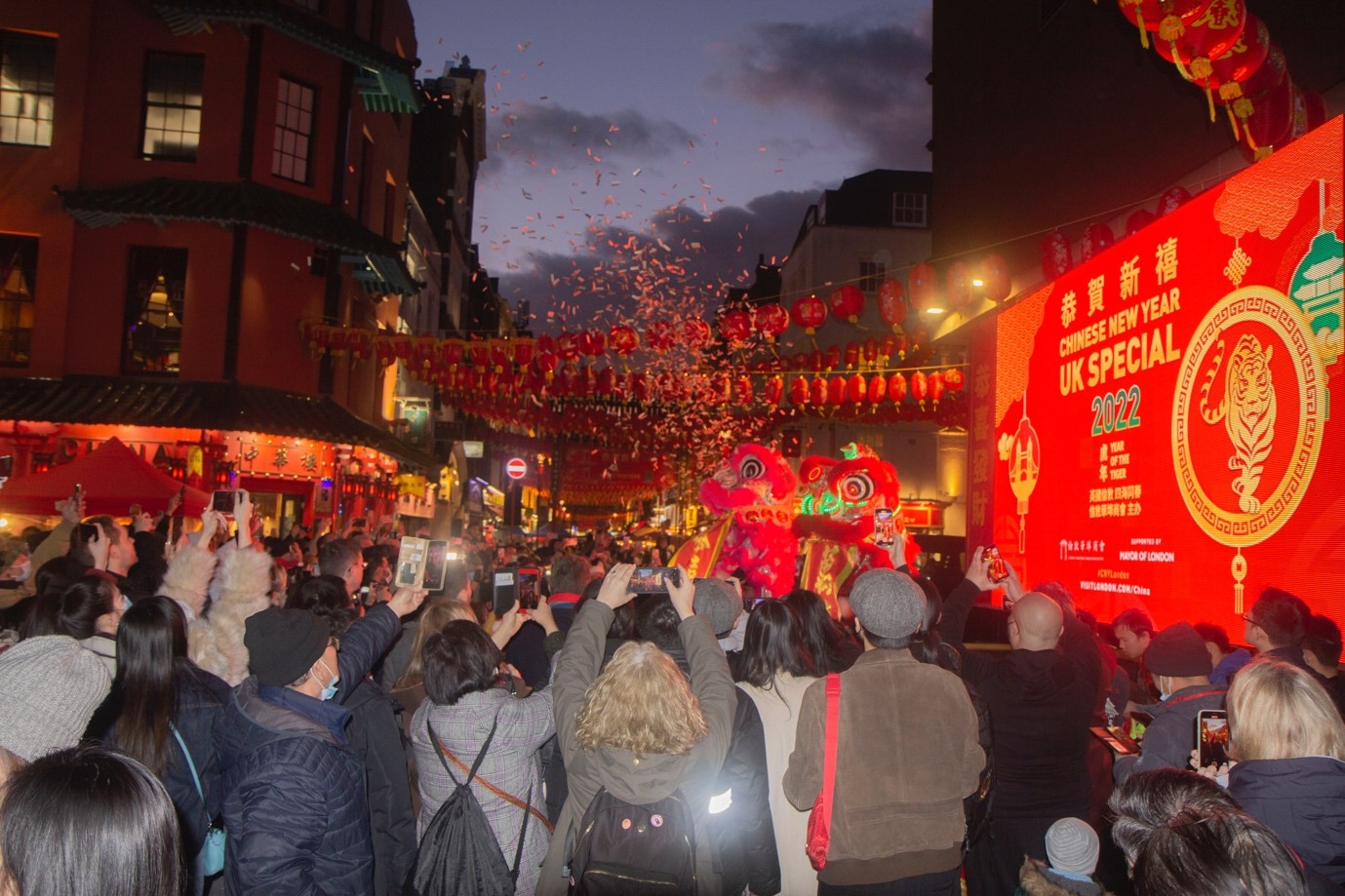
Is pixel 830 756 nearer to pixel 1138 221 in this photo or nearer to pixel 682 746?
pixel 682 746

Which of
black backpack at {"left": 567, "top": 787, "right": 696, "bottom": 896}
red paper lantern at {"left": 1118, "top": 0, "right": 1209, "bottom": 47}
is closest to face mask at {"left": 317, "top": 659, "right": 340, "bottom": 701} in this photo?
black backpack at {"left": 567, "top": 787, "right": 696, "bottom": 896}

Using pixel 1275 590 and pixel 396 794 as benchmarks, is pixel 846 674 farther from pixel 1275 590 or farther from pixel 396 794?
pixel 1275 590

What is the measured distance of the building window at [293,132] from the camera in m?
17.0

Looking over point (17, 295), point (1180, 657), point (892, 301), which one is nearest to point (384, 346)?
point (17, 295)

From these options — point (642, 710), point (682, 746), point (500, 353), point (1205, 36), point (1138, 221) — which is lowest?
point (682, 746)

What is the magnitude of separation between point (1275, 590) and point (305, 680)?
5138 millimetres

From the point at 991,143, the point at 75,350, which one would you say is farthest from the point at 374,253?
the point at 991,143

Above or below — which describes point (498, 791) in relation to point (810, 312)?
below

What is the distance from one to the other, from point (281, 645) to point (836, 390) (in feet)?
50.8

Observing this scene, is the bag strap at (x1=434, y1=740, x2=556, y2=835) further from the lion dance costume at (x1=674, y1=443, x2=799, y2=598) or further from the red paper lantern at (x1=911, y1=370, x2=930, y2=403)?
the red paper lantern at (x1=911, y1=370, x2=930, y2=403)

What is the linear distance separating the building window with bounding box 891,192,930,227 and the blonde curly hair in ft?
128

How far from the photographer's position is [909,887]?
12.4 feet

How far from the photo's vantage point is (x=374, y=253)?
17.7 metres

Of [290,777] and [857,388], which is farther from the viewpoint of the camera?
[857,388]
